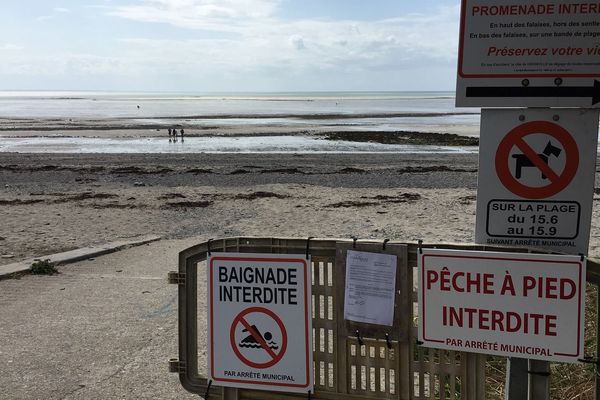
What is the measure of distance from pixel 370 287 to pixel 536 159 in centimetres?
103

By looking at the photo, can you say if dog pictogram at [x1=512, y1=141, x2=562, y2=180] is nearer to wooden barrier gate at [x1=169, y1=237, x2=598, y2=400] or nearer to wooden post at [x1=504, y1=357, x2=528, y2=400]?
wooden barrier gate at [x1=169, y1=237, x2=598, y2=400]

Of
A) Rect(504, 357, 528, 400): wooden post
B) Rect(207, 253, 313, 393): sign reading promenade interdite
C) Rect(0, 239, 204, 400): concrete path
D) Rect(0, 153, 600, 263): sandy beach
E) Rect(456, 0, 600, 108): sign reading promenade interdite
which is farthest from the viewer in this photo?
Rect(0, 153, 600, 263): sandy beach

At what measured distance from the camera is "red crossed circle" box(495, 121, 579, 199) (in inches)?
108

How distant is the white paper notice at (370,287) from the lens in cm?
298

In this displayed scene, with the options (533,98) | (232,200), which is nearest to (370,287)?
(533,98)

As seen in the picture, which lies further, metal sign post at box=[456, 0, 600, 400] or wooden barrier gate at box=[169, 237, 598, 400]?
wooden barrier gate at box=[169, 237, 598, 400]

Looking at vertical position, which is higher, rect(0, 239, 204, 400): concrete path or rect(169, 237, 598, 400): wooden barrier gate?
rect(169, 237, 598, 400): wooden barrier gate

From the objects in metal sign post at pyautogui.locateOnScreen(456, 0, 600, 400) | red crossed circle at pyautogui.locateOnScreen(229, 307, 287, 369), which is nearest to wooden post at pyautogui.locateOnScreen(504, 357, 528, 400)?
metal sign post at pyautogui.locateOnScreen(456, 0, 600, 400)

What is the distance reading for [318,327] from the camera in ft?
10.3

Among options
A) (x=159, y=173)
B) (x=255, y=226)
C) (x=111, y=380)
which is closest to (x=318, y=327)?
(x=111, y=380)

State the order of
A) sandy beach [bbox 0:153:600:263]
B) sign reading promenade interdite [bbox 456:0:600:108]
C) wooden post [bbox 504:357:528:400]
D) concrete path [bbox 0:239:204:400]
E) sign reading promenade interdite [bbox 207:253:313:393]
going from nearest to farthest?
sign reading promenade interdite [bbox 456:0:600:108]
wooden post [bbox 504:357:528:400]
sign reading promenade interdite [bbox 207:253:313:393]
concrete path [bbox 0:239:204:400]
sandy beach [bbox 0:153:600:263]

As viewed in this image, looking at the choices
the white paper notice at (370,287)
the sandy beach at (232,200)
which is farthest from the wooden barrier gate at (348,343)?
the sandy beach at (232,200)

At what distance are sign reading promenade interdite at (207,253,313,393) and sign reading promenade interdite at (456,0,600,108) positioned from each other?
1289mm

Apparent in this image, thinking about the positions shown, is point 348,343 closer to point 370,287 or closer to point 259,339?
point 370,287
